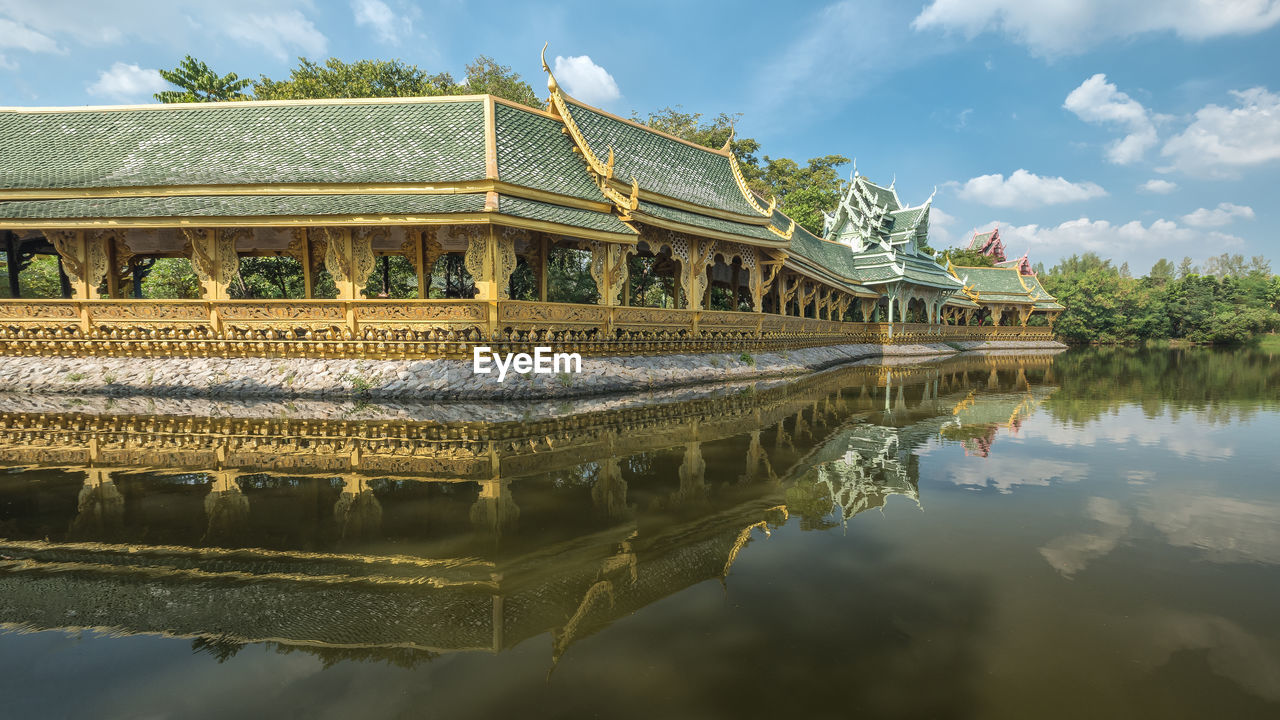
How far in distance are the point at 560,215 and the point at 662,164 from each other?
6.13 metres

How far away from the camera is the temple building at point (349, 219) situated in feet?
34.7

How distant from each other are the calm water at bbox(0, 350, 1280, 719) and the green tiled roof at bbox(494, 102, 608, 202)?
7529 mm

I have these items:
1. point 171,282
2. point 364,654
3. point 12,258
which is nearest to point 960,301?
point 364,654

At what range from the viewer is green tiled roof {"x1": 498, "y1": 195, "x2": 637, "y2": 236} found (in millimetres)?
10562

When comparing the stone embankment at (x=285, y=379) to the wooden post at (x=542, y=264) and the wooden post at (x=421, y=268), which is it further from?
the wooden post at (x=421, y=268)

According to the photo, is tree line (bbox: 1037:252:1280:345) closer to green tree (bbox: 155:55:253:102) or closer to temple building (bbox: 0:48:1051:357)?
temple building (bbox: 0:48:1051:357)

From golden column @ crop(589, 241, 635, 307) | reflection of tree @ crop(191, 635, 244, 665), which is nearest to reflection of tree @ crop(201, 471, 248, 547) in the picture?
reflection of tree @ crop(191, 635, 244, 665)

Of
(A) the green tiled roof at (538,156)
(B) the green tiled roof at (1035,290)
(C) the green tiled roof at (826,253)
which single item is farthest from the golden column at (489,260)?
(B) the green tiled roof at (1035,290)

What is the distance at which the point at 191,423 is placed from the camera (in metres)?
7.50

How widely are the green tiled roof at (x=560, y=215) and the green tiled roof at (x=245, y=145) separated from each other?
3.46 feet

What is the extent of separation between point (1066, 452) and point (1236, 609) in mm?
4187

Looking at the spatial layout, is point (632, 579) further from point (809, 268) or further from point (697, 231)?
point (809, 268)

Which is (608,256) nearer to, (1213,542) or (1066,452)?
(1066,452)

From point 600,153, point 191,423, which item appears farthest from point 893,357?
point 191,423
